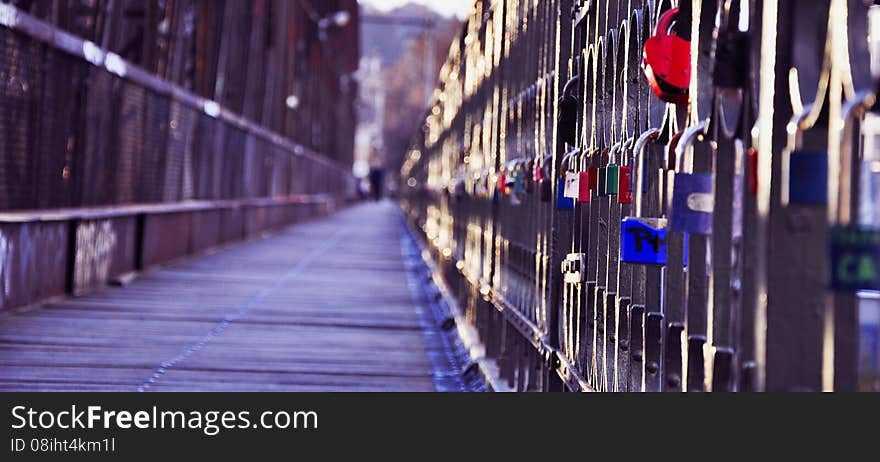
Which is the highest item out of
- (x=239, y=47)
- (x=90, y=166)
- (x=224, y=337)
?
(x=239, y=47)

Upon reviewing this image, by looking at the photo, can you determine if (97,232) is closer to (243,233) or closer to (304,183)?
(243,233)

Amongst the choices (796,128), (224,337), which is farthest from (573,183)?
(224,337)

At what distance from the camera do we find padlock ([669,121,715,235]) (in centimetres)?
218

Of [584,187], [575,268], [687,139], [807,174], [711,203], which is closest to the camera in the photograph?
[807,174]

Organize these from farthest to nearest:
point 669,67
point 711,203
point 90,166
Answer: point 90,166 → point 669,67 → point 711,203

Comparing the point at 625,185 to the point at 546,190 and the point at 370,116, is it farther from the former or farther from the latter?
the point at 370,116

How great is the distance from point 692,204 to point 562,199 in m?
2.10

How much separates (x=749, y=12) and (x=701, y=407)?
61 centimetres

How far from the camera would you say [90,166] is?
11250mm

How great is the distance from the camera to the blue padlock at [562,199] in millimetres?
4281

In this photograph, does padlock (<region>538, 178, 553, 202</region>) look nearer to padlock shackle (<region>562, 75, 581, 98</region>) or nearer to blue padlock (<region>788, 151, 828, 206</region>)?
padlock shackle (<region>562, 75, 581, 98</region>)

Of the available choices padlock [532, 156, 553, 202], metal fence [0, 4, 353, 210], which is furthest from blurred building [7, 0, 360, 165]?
padlock [532, 156, 553, 202]

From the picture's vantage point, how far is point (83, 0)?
11141 millimetres

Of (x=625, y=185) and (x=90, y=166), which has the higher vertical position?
(x=90, y=166)
